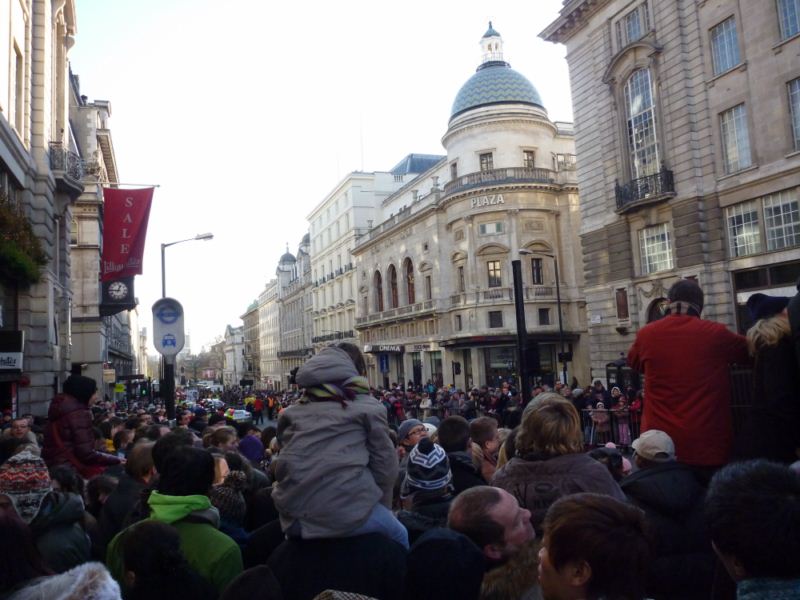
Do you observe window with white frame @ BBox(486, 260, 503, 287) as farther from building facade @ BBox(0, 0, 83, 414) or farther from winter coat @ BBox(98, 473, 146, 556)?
winter coat @ BBox(98, 473, 146, 556)

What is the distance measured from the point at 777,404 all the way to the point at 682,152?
22992 millimetres

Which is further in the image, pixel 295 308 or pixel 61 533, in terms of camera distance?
pixel 295 308

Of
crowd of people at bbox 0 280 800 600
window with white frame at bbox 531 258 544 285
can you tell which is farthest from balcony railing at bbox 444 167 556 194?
crowd of people at bbox 0 280 800 600

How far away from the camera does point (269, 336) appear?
120 m

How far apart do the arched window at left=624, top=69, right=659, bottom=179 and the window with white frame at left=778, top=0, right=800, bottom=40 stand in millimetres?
5356

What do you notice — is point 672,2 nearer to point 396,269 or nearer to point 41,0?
point 41,0

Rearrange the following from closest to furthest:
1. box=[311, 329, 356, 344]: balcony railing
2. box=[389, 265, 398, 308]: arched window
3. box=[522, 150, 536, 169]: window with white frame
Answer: box=[522, 150, 536, 169]: window with white frame → box=[389, 265, 398, 308]: arched window → box=[311, 329, 356, 344]: balcony railing

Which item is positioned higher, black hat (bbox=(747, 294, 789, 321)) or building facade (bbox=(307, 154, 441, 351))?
building facade (bbox=(307, 154, 441, 351))

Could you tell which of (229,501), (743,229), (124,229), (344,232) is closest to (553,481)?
(229,501)

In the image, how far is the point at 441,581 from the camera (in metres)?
2.57

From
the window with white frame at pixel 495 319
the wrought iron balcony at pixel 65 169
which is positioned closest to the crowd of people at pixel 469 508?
the wrought iron balcony at pixel 65 169

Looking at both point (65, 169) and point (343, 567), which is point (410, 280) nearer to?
point (65, 169)

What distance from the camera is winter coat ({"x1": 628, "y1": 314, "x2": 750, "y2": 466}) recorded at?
4082 mm

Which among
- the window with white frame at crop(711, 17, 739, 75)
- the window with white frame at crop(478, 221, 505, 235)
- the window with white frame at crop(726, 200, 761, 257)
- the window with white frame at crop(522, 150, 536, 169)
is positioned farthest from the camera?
the window with white frame at crop(522, 150, 536, 169)
